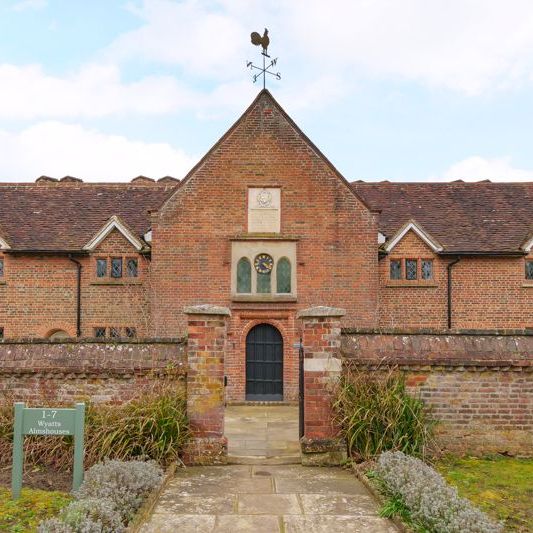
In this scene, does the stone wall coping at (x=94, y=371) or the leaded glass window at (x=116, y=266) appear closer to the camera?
the stone wall coping at (x=94, y=371)

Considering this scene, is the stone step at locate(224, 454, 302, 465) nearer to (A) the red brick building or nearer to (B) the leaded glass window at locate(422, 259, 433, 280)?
(A) the red brick building

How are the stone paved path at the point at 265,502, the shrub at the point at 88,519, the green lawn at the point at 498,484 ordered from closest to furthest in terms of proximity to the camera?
the shrub at the point at 88,519 < the stone paved path at the point at 265,502 < the green lawn at the point at 498,484

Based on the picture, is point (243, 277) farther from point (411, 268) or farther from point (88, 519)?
point (88, 519)

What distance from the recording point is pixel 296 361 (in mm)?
16453

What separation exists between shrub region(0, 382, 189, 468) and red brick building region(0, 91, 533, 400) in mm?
8279

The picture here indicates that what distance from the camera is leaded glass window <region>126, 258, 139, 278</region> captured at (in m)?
19.2

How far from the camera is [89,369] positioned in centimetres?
845

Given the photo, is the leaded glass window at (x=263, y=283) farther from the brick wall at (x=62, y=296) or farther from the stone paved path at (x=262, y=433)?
the brick wall at (x=62, y=296)

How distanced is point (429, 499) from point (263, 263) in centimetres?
1190

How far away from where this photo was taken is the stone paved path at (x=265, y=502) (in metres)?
5.59

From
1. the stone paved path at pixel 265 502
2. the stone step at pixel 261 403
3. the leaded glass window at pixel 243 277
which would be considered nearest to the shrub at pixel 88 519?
the stone paved path at pixel 265 502

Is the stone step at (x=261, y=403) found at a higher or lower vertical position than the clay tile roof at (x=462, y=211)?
lower

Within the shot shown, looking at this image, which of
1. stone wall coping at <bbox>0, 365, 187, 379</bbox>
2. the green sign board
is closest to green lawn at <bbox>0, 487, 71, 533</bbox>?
the green sign board

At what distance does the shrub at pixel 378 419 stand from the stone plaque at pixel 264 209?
921 centimetres
